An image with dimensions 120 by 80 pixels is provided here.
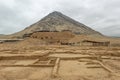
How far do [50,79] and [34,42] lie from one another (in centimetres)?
3839

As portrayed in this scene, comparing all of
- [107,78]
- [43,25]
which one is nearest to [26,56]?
[107,78]

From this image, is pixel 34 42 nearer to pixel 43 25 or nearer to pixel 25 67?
pixel 25 67

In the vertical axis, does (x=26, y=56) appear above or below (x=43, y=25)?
below

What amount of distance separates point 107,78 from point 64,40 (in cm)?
4279

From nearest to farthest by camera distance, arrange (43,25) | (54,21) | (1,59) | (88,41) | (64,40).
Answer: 1. (1,59)
2. (88,41)
3. (64,40)
4. (43,25)
5. (54,21)

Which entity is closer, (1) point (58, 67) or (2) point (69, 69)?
(2) point (69, 69)

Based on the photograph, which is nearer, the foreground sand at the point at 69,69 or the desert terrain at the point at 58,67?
the foreground sand at the point at 69,69

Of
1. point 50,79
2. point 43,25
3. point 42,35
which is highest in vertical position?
point 43,25

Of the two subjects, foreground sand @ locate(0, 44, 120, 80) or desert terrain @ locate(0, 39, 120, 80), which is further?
desert terrain @ locate(0, 39, 120, 80)

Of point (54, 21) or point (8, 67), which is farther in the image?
point (54, 21)

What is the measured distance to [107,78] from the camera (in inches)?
305

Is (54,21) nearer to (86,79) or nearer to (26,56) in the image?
(26,56)

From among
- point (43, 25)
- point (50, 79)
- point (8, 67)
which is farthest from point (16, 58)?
point (43, 25)

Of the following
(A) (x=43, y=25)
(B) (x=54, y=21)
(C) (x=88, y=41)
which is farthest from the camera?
(B) (x=54, y=21)
